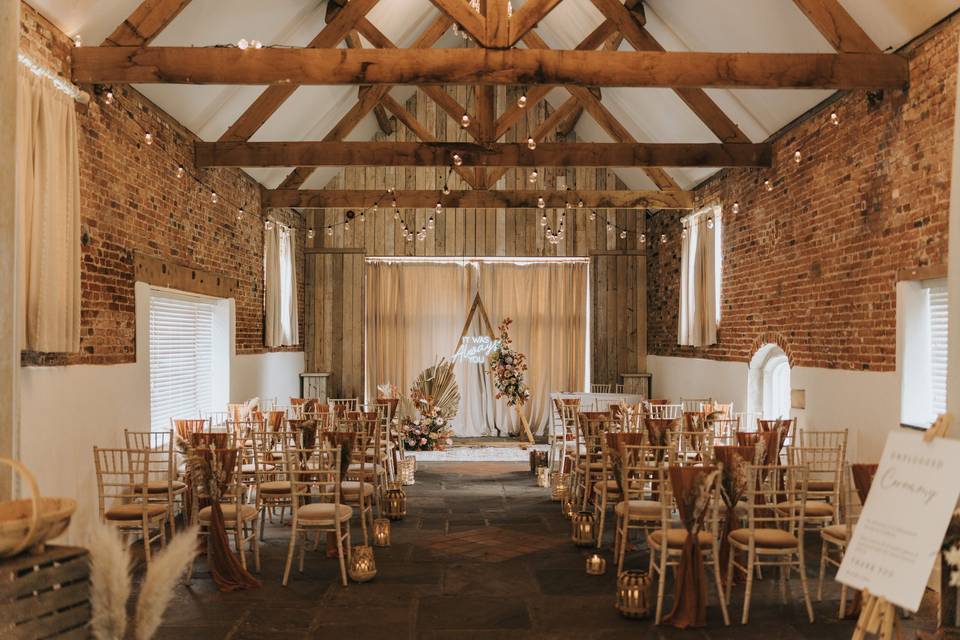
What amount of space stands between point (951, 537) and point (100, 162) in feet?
22.0

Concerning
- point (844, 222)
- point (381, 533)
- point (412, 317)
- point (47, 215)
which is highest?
point (844, 222)

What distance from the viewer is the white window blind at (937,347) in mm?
6398

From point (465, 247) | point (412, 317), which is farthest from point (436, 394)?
point (465, 247)

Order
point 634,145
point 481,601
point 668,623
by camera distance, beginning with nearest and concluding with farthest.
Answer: point 668,623 < point 481,601 < point 634,145

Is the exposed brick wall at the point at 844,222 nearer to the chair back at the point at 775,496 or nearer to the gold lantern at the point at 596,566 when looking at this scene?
the chair back at the point at 775,496

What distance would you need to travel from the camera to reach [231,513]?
5.99 m

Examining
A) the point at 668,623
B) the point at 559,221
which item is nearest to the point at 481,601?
the point at 668,623

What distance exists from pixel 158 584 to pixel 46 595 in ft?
1.73

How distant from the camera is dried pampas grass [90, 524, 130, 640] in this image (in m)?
1.46

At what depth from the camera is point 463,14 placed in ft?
21.9

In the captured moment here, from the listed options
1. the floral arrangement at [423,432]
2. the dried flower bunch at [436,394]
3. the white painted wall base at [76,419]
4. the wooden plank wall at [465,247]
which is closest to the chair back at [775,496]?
the white painted wall base at [76,419]

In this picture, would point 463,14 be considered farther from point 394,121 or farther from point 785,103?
point 394,121

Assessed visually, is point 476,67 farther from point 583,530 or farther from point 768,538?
point 768,538

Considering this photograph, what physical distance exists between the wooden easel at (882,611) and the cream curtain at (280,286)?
10.6 meters
